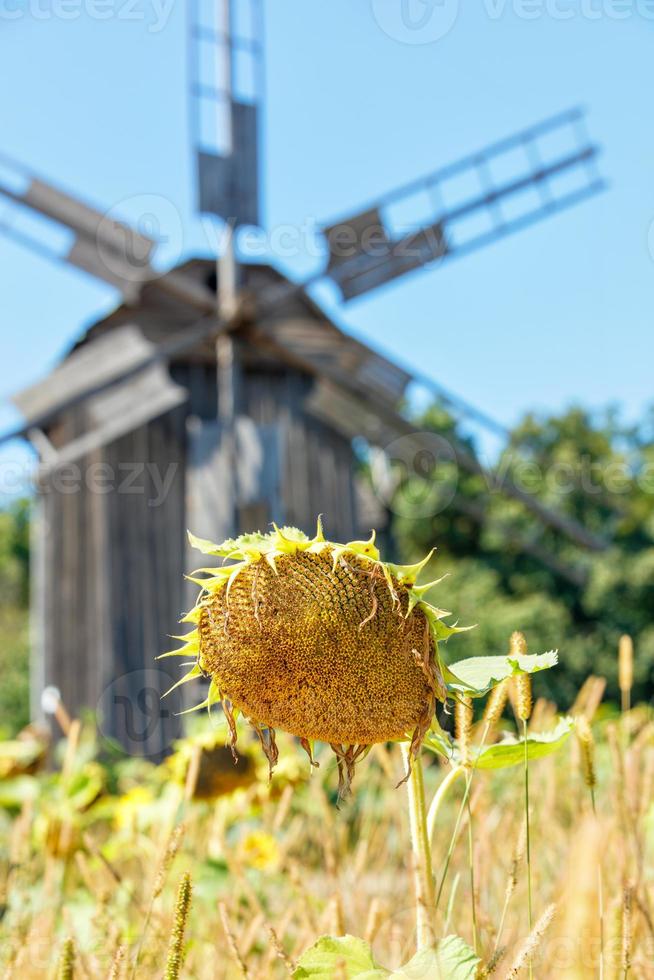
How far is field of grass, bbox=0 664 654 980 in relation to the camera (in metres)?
0.98

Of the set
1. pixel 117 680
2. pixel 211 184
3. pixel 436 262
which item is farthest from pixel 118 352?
pixel 436 262

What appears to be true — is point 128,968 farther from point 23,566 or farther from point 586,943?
point 23,566

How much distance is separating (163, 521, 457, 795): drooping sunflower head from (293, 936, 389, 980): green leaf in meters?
0.16

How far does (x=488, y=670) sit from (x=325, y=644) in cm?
19

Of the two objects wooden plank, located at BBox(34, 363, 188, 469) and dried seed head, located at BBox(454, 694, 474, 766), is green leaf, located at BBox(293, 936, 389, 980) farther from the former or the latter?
wooden plank, located at BBox(34, 363, 188, 469)

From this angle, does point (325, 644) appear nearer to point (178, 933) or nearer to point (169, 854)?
point (178, 933)

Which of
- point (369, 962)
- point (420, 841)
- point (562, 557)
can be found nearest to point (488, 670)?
point (420, 841)

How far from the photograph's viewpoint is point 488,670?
1.00 m

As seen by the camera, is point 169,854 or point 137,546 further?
point 137,546

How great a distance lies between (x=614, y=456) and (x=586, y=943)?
27.4 meters

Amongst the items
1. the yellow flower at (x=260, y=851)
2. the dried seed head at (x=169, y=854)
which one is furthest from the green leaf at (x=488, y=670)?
the yellow flower at (x=260, y=851)

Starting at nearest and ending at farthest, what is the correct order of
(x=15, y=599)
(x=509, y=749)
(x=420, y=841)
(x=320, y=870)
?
1. (x=420, y=841)
2. (x=509, y=749)
3. (x=320, y=870)
4. (x=15, y=599)

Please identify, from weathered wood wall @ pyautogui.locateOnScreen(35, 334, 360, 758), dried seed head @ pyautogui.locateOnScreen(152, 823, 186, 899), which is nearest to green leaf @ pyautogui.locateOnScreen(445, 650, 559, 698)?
dried seed head @ pyautogui.locateOnScreen(152, 823, 186, 899)

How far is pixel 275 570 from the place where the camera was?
0.91 metres
